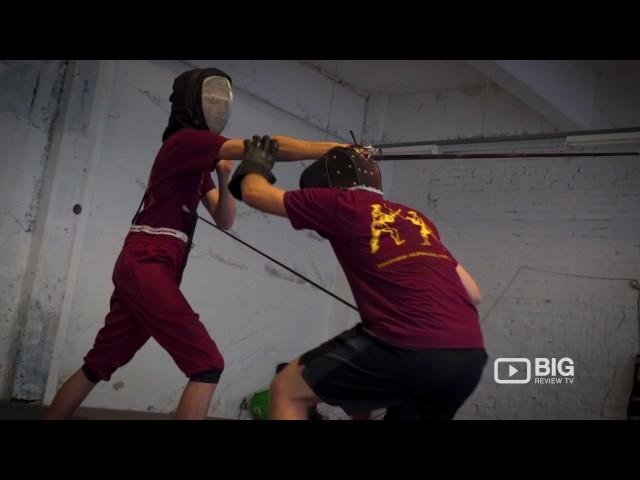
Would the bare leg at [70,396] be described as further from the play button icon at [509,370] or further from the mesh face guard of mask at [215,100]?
the play button icon at [509,370]

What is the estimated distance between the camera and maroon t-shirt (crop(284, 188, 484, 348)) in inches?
75.6

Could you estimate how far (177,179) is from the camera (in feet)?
8.61

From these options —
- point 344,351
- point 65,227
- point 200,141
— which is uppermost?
point 200,141

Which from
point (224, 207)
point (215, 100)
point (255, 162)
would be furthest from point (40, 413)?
point (255, 162)

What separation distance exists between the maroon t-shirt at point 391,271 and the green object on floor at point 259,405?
12.2ft

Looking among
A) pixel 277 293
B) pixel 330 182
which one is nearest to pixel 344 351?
pixel 330 182

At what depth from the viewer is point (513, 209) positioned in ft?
20.2

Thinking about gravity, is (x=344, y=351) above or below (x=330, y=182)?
below

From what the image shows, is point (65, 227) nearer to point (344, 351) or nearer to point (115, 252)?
point (115, 252)

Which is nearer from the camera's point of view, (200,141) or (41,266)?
(200,141)

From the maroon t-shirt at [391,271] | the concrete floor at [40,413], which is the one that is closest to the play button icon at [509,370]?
the concrete floor at [40,413]

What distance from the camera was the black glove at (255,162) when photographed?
2.23m

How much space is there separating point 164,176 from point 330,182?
0.72m

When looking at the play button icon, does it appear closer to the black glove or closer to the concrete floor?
the concrete floor
